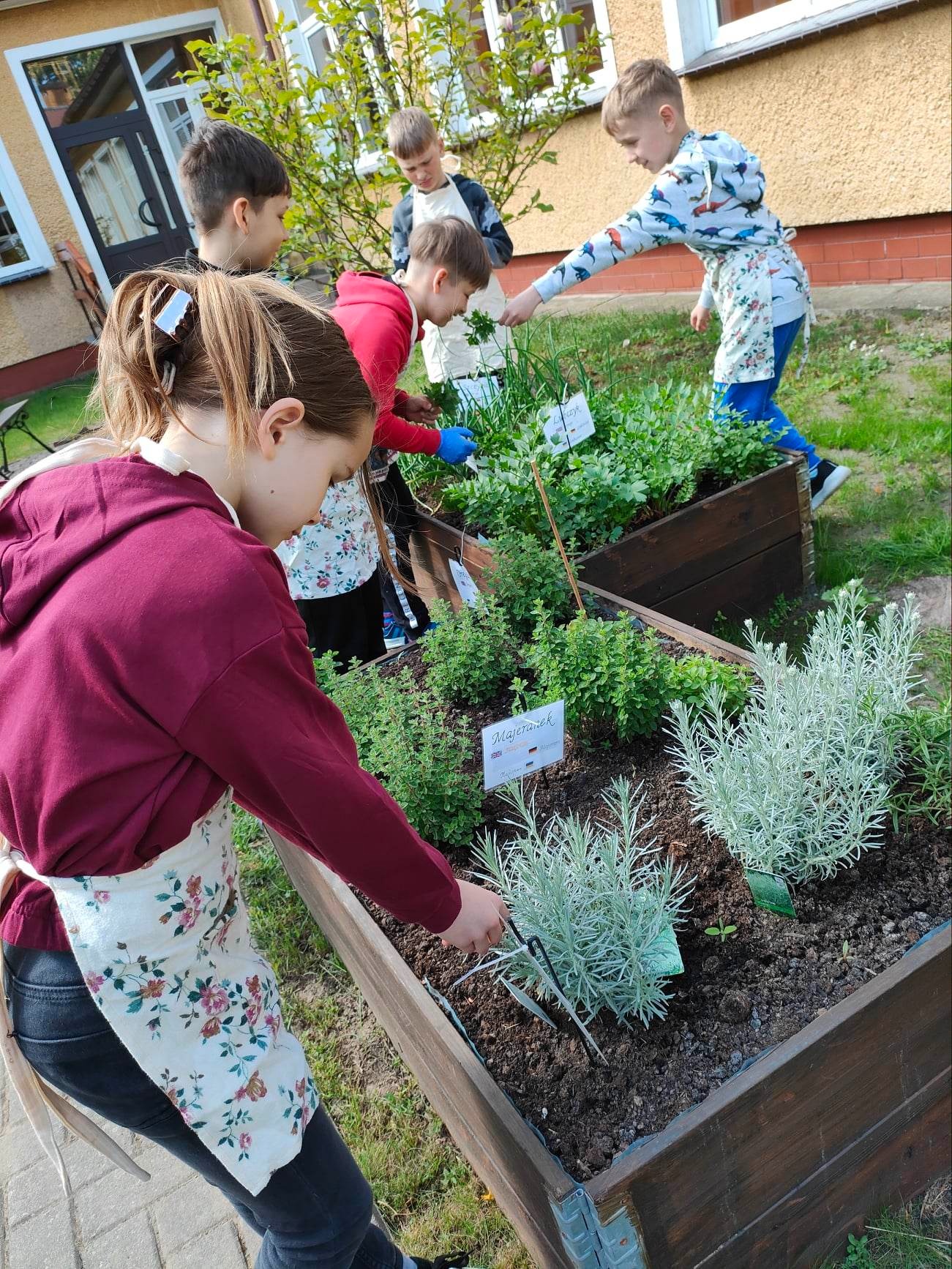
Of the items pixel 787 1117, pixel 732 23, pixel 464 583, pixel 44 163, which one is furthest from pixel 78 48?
pixel 787 1117

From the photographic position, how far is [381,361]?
2.79 metres

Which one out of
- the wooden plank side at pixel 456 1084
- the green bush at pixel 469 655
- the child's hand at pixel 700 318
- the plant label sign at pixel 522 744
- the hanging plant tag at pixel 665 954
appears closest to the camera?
the wooden plank side at pixel 456 1084

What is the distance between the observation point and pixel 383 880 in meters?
1.19

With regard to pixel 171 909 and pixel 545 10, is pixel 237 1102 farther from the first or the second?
pixel 545 10

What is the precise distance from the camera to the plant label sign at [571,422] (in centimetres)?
315

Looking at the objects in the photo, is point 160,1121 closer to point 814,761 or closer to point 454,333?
point 814,761

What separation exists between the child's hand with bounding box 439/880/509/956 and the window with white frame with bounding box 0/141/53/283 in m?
14.2

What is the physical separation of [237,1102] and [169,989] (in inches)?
7.6

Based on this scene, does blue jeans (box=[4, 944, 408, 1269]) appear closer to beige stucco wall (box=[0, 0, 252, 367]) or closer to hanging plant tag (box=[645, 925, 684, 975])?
hanging plant tag (box=[645, 925, 684, 975])

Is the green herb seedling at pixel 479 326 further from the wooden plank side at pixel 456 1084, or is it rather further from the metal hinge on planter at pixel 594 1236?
the metal hinge on planter at pixel 594 1236

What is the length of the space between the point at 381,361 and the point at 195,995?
6.65 feet

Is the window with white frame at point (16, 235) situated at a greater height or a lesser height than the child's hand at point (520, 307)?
greater

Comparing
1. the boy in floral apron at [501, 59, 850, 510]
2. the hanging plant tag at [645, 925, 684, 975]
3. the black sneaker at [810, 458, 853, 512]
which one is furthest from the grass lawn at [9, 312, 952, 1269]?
the hanging plant tag at [645, 925, 684, 975]

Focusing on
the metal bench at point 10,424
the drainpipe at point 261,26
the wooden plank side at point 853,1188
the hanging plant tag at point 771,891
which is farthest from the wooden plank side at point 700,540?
the drainpipe at point 261,26
